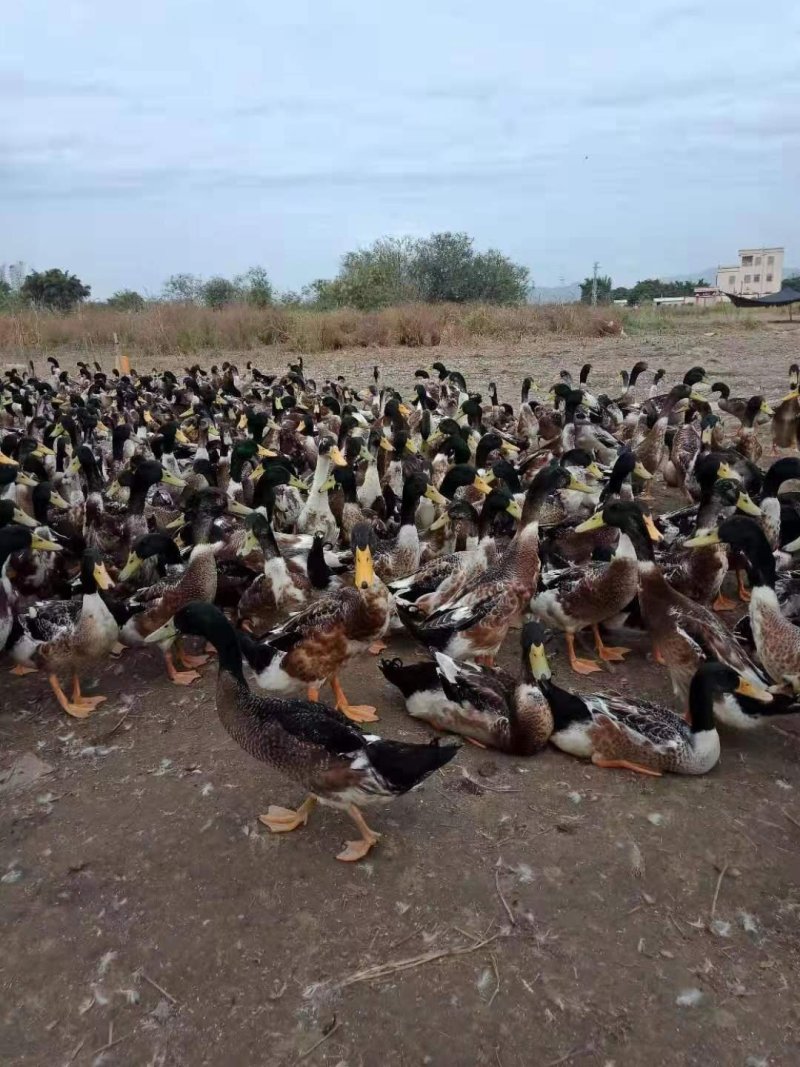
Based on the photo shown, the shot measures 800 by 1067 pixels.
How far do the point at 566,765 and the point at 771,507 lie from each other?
11.9 ft

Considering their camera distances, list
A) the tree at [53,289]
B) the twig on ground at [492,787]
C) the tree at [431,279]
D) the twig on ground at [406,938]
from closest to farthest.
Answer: the twig on ground at [406,938] → the twig on ground at [492,787] → the tree at [431,279] → the tree at [53,289]

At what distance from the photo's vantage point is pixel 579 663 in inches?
225

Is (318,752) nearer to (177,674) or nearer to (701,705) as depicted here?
(701,705)

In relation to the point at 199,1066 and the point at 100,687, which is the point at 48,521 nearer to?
the point at 100,687

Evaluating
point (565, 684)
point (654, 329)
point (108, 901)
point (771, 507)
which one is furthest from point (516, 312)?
point (108, 901)

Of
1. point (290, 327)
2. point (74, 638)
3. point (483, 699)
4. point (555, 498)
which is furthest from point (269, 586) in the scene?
point (290, 327)

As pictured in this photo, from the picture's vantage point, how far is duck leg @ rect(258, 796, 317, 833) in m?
4.09

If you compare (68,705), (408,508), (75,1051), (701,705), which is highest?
(408,508)

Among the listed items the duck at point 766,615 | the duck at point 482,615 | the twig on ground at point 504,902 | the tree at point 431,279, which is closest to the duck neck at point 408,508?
the duck at point 482,615

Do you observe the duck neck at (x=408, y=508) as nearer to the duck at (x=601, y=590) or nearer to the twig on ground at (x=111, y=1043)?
the duck at (x=601, y=590)

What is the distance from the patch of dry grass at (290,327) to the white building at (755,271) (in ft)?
211

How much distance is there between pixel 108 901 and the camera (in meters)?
3.70

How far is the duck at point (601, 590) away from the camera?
18.2 ft

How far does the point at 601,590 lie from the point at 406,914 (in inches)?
111
